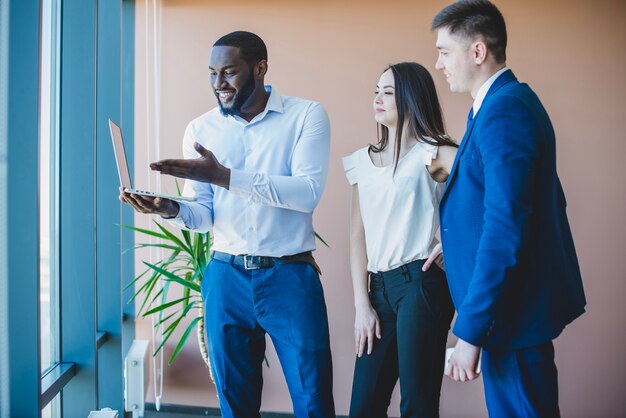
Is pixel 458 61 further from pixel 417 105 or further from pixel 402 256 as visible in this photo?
pixel 402 256

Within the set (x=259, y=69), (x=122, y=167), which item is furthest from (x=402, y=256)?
(x=122, y=167)

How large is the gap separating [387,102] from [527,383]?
1196mm

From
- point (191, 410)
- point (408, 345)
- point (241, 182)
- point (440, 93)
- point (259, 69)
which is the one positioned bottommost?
point (191, 410)

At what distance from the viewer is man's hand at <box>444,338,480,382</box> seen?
4.68 feet

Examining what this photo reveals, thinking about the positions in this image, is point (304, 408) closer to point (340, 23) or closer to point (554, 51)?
point (340, 23)

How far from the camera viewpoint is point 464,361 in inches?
56.7

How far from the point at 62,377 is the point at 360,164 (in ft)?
5.27

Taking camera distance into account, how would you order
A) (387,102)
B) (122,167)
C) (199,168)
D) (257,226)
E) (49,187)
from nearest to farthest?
(199,168)
(122,167)
(257,226)
(387,102)
(49,187)

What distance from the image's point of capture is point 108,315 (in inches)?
129

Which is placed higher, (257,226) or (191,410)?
(257,226)

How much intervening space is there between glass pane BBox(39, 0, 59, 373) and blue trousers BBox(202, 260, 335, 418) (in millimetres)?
1055

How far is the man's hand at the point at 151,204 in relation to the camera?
181 centimetres

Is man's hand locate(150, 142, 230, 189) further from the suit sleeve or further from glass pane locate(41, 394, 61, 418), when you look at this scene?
glass pane locate(41, 394, 61, 418)

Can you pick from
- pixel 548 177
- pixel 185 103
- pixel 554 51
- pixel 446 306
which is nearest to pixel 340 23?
pixel 185 103
